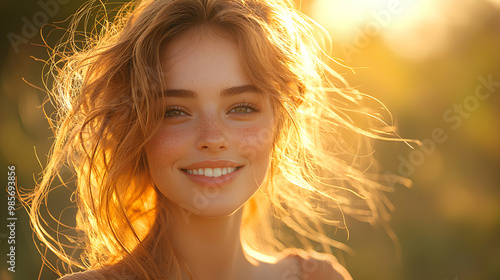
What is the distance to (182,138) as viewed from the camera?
6.47ft

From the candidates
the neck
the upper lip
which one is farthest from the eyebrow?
the neck

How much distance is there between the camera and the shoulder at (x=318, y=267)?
249cm

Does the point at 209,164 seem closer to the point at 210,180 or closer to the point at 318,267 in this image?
the point at 210,180

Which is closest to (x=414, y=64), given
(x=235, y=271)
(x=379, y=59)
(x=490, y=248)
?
(x=379, y=59)

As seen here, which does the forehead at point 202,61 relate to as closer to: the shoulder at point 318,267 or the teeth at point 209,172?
the teeth at point 209,172

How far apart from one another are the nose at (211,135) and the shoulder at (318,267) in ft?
2.82

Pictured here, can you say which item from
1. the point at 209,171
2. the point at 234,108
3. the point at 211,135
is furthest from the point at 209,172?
the point at 234,108

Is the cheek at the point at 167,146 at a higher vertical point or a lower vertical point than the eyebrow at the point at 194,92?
lower

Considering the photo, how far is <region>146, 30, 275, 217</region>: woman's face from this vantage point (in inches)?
77.2

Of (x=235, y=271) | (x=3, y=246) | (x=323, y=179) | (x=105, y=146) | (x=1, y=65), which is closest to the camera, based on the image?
(x=105, y=146)

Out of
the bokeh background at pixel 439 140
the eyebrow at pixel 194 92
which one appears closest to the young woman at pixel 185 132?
the eyebrow at pixel 194 92

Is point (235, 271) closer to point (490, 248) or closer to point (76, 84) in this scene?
point (76, 84)

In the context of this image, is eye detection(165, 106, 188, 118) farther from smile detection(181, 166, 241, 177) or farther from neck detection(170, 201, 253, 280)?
neck detection(170, 201, 253, 280)

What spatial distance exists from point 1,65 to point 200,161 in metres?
1.99
